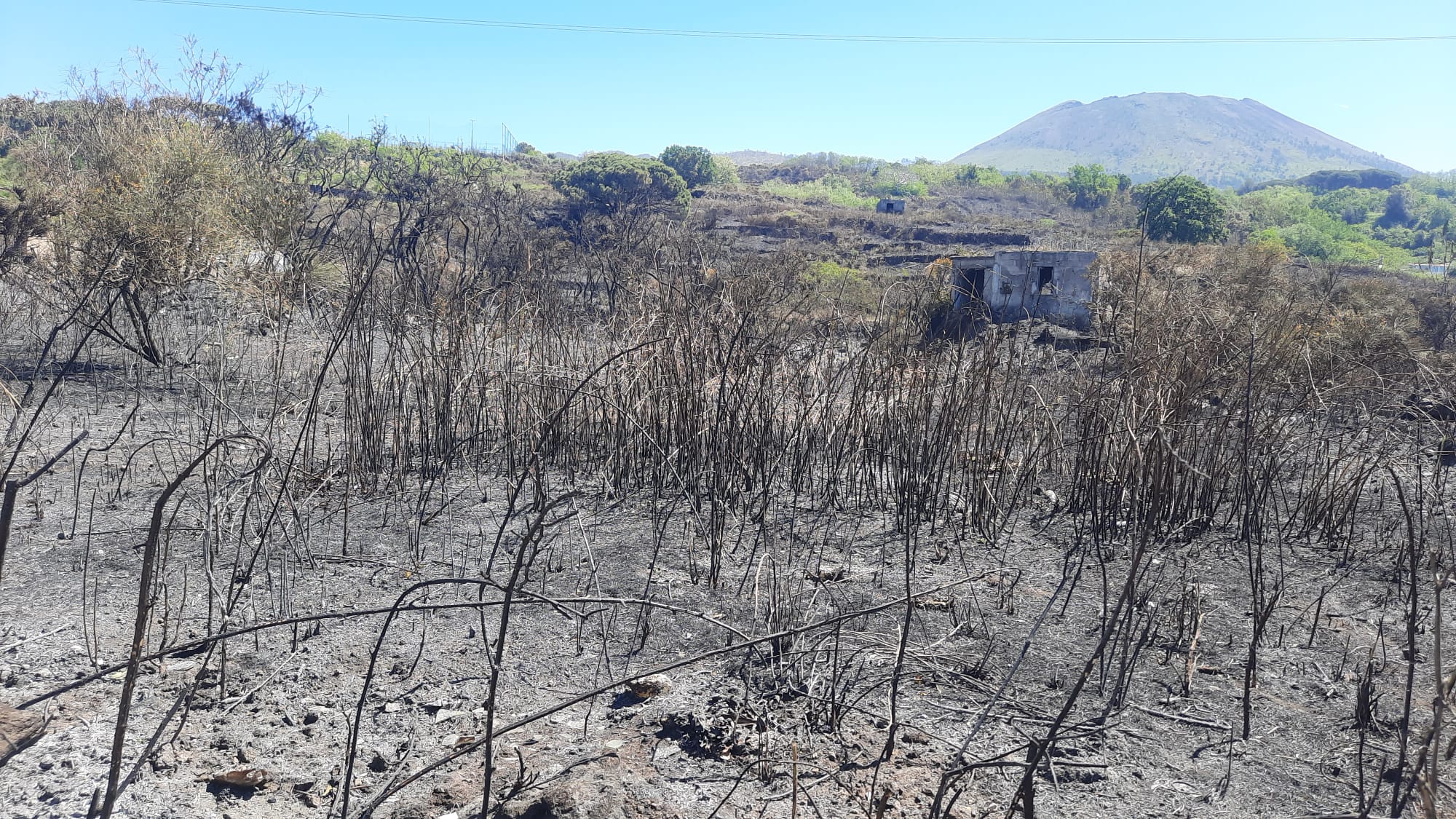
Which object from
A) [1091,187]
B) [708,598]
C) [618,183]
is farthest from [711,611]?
[1091,187]

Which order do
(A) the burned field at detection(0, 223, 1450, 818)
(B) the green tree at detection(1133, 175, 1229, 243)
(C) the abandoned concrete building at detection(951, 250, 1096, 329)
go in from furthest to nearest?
(B) the green tree at detection(1133, 175, 1229, 243) < (C) the abandoned concrete building at detection(951, 250, 1096, 329) < (A) the burned field at detection(0, 223, 1450, 818)

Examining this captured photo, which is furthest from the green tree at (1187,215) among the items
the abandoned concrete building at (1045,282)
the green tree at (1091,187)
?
the abandoned concrete building at (1045,282)

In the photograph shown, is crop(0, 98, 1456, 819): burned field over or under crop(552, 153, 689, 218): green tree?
under

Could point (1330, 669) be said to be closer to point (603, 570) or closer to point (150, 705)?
point (603, 570)

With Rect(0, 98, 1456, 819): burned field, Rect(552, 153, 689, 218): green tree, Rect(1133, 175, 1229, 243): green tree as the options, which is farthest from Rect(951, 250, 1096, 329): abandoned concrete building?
Rect(1133, 175, 1229, 243): green tree

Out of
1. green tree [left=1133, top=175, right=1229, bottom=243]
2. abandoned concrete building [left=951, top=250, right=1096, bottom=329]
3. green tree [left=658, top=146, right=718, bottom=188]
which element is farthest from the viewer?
green tree [left=658, top=146, right=718, bottom=188]

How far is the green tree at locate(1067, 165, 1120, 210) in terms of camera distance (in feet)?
144

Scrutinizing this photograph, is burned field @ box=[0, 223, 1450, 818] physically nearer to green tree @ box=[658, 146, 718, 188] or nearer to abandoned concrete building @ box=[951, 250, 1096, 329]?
abandoned concrete building @ box=[951, 250, 1096, 329]

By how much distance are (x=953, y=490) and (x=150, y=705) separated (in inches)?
137

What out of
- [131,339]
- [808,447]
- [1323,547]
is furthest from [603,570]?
[131,339]

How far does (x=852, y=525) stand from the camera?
12.7 feet

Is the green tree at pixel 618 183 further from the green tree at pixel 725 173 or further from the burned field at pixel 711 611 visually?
the burned field at pixel 711 611

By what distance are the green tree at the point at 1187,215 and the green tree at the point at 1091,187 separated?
14.5m

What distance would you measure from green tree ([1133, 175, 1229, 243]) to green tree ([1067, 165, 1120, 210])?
570 inches
